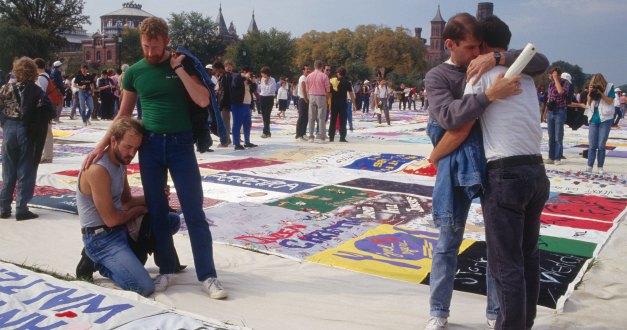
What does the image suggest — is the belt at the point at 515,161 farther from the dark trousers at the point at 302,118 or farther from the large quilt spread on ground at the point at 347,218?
the dark trousers at the point at 302,118

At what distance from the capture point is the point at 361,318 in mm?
3529

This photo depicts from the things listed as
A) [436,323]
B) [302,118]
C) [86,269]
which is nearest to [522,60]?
[436,323]

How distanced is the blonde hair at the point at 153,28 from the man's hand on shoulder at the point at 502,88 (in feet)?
6.58

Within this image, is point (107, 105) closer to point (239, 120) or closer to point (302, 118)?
point (302, 118)

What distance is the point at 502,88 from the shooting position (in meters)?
2.68

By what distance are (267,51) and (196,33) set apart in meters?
11.7

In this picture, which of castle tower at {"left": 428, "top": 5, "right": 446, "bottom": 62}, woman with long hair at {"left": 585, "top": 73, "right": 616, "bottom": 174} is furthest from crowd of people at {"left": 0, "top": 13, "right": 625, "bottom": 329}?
castle tower at {"left": 428, "top": 5, "right": 446, "bottom": 62}

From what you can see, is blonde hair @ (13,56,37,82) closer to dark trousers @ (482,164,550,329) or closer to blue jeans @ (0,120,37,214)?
blue jeans @ (0,120,37,214)

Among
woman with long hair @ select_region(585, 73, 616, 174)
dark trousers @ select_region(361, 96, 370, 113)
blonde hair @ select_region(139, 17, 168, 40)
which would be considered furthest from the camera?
dark trousers @ select_region(361, 96, 370, 113)

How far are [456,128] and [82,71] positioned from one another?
15.9m

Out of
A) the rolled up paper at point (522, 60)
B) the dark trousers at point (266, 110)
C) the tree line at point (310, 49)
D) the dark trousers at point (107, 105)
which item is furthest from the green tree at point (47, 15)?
the rolled up paper at point (522, 60)

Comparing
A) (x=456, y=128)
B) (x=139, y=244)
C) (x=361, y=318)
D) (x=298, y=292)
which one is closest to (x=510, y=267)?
(x=456, y=128)

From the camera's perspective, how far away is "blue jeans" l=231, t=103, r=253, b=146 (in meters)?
11.2

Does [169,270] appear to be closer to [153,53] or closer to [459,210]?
[153,53]
